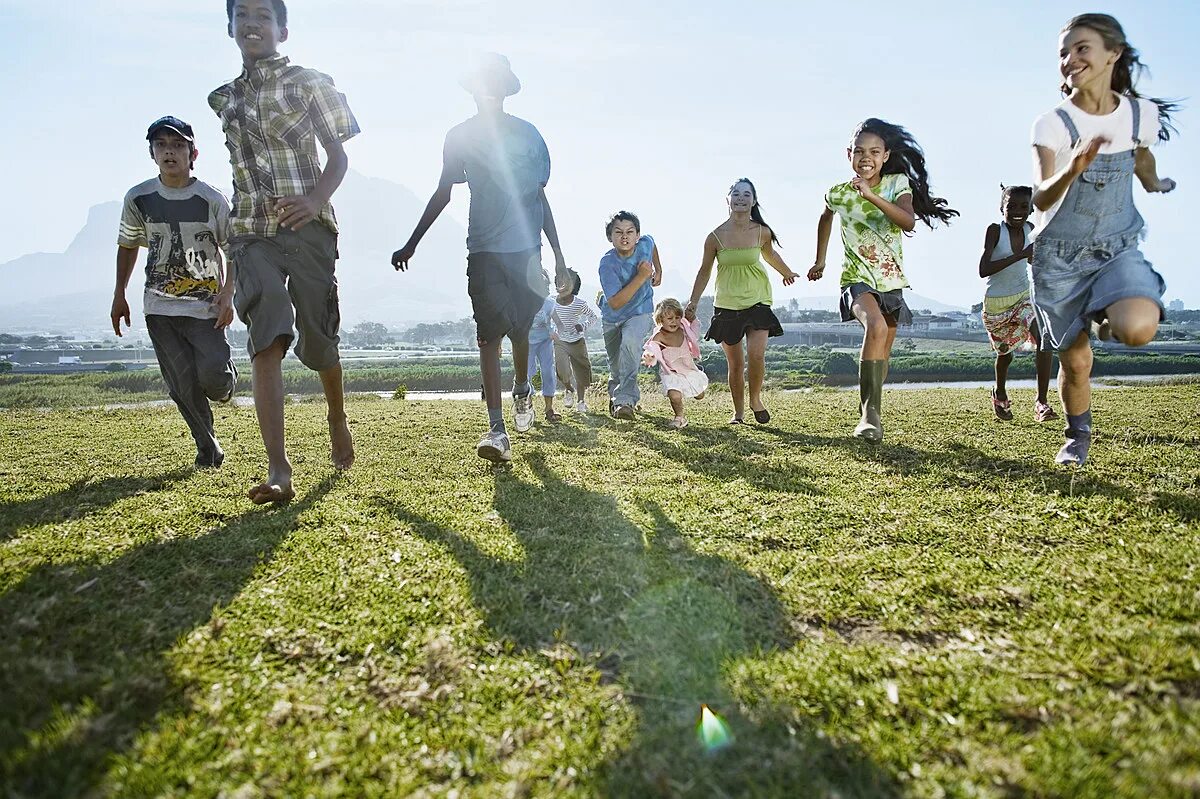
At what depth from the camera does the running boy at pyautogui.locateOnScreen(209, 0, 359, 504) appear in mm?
3479

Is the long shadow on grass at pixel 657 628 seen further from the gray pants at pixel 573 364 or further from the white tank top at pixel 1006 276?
the gray pants at pixel 573 364

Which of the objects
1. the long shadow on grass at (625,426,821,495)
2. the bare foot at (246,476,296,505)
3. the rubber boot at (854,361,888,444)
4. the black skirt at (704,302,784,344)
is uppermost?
the black skirt at (704,302,784,344)

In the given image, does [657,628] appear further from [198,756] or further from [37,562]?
[37,562]

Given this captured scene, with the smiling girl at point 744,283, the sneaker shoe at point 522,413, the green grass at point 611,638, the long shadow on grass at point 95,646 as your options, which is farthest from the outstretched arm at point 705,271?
the long shadow on grass at point 95,646

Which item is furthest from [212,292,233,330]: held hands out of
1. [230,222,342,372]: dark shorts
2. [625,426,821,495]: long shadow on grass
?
[625,426,821,495]: long shadow on grass

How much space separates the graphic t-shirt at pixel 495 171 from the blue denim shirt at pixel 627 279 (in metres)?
2.56

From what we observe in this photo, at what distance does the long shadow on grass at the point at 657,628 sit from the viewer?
1.30 metres

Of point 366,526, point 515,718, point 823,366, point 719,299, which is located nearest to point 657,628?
point 515,718

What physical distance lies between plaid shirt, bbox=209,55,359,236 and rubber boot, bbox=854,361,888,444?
12.9 feet

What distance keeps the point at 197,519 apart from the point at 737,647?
2511mm

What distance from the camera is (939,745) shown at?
1343mm

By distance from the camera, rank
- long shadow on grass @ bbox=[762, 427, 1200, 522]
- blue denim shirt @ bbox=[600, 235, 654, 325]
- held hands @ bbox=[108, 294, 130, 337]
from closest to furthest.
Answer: long shadow on grass @ bbox=[762, 427, 1200, 522], held hands @ bbox=[108, 294, 130, 337], blue denim shirt @ bbox=[600, 235, 654, 325]

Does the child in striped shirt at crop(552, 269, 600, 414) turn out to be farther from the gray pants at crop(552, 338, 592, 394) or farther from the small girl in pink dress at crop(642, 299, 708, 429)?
the small girl in pink dress at crop(642, 299, 708, 429)

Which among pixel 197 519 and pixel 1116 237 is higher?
pixel 1116 237
